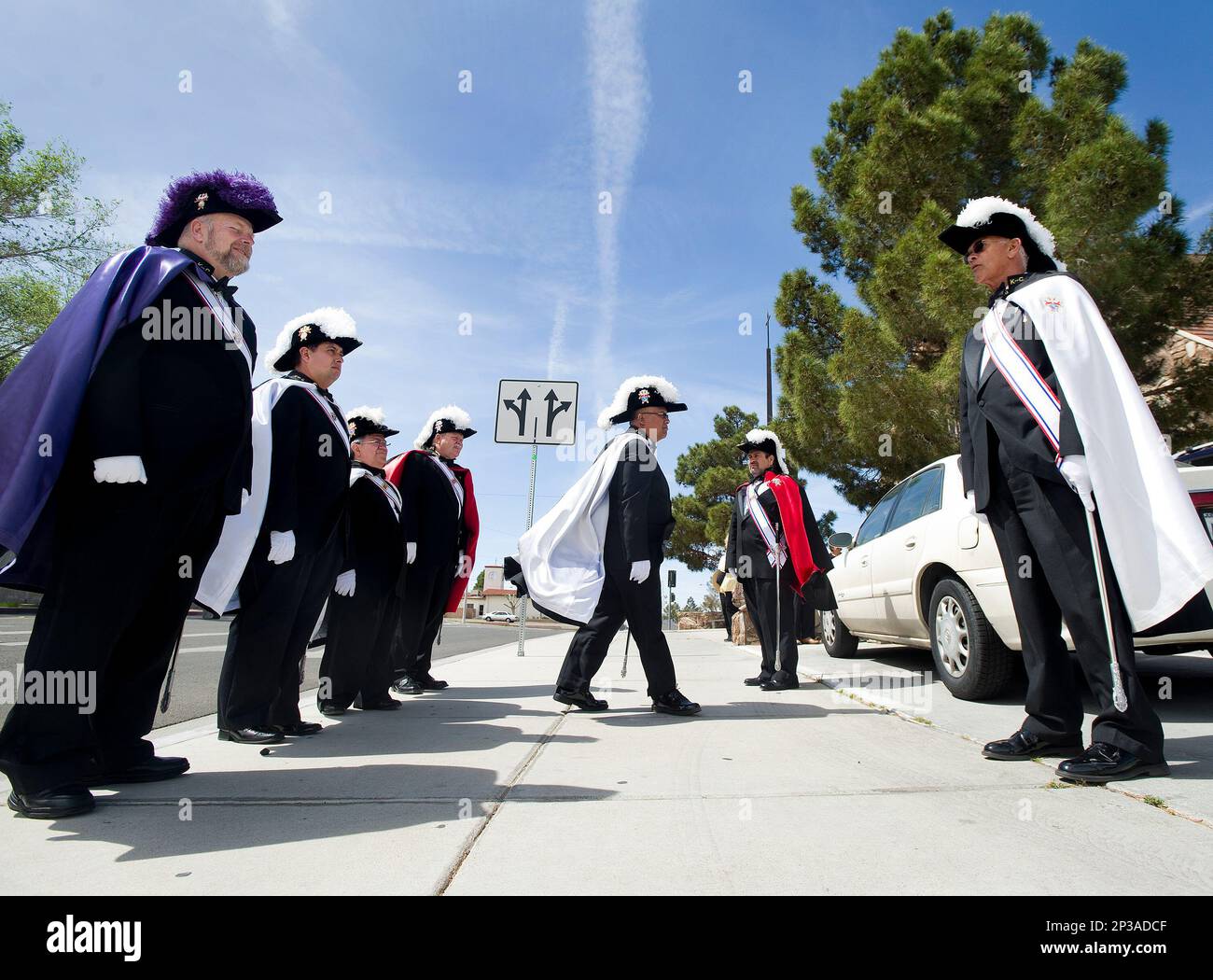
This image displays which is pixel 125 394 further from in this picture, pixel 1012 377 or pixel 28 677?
pixel 1012 377

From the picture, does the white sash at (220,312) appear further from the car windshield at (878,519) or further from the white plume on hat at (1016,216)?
the car windshield at (878,519)

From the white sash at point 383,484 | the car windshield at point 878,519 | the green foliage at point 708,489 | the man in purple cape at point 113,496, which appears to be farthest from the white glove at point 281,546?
the green foliage at point 708,489

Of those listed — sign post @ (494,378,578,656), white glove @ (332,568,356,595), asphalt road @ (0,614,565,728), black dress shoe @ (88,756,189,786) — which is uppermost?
sign post @ (494,378,578,656)

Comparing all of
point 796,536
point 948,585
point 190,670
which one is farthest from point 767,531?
point 190,670

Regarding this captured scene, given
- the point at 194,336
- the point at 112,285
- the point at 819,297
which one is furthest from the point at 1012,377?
the point at 819,297

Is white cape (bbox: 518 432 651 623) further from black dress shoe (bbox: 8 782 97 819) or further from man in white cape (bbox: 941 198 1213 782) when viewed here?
black dress shoe (bbox: 8 782 97 819)

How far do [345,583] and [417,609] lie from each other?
104 cm

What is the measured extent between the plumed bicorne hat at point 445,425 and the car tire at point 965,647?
3671mm

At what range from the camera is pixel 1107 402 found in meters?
2.62

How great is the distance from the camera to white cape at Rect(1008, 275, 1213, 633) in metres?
2.46

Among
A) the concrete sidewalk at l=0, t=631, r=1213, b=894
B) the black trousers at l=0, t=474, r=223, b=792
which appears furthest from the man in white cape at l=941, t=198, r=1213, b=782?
the black trousers at l=0, t=474, r=223, b=792

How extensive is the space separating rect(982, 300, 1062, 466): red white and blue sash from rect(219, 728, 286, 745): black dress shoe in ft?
10.9

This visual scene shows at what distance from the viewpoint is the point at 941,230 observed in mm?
10883
